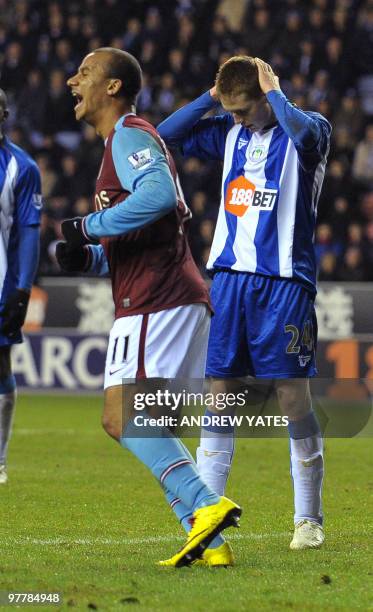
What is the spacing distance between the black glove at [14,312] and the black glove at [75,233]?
2898 millimetres

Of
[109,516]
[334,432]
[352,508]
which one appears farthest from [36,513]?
[334,432]

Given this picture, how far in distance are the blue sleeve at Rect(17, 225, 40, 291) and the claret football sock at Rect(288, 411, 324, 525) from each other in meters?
2.67

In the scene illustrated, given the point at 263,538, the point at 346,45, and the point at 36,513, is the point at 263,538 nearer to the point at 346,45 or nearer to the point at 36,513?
the point at 36,513

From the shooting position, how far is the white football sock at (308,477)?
5875 mm

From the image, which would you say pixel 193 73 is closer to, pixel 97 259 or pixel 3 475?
pixel 3 475

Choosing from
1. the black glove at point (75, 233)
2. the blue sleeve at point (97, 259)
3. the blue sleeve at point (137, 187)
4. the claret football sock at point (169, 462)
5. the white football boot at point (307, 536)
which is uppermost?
the blue sleeve at point (137, 187)

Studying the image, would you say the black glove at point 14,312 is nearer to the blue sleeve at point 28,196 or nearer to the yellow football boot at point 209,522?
the blue sleeve at point 28,196

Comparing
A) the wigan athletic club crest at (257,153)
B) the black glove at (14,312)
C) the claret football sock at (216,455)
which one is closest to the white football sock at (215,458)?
the claret football sock at (216,455)

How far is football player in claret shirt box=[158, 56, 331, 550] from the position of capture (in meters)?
5.80

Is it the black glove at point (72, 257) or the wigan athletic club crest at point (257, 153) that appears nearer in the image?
the black glove at point (72, 257)

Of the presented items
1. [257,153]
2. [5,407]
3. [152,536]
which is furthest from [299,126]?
[5,407]

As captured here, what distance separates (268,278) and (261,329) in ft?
0.81

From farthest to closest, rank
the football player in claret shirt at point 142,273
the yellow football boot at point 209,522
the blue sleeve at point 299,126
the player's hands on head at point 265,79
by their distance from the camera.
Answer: the player's hands on head at point 265,79
the blue sleeve at point 299,126
the football player in claret shirt at point 142,273
the yellow football boot at point 209,522

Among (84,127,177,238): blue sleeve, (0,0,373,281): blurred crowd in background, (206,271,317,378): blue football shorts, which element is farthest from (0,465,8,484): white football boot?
(0,0,373,281): blurred crowd in background
